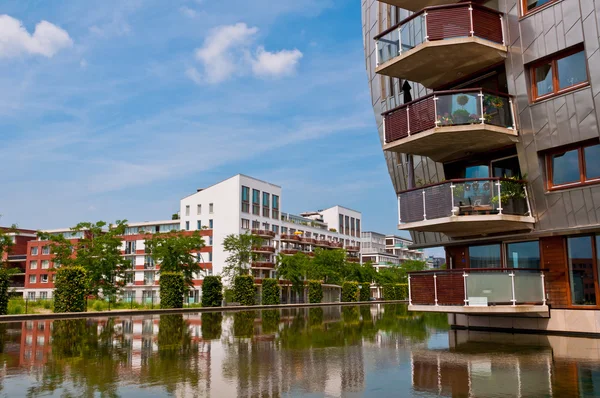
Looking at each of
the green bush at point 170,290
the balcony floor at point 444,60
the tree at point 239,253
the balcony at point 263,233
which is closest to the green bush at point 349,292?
the tree at point 239,253

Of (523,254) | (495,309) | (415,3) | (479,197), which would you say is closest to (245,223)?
(415,3)

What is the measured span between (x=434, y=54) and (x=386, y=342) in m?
9.58

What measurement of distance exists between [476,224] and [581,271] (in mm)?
3485

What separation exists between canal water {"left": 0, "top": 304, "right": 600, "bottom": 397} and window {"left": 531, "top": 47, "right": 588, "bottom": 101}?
769 centimetres

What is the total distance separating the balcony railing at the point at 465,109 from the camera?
61.6ft

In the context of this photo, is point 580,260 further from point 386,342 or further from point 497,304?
point 386,342

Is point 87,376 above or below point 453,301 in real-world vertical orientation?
below

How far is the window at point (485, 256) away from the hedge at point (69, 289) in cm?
2938

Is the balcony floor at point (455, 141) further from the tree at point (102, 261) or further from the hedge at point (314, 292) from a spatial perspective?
the hedge at point (314, 292)

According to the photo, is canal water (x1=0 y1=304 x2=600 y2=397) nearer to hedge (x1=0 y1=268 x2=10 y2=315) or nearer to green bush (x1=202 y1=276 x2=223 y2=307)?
hedge (x1=0 y1=268 x2=10 y2=315)

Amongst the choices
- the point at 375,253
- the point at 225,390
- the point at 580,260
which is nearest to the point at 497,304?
the point at 580,260

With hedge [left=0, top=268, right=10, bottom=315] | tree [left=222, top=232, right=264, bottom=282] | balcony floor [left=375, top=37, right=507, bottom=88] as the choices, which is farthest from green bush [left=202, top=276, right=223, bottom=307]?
balcony floor [left=375, top=37, right=507, bottom=88]

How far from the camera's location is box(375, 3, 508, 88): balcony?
18.8 m

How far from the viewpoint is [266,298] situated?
72.6 m
